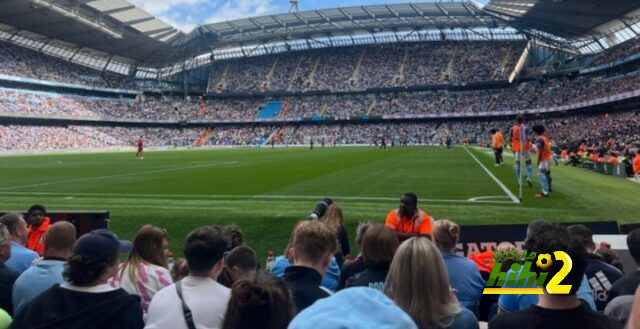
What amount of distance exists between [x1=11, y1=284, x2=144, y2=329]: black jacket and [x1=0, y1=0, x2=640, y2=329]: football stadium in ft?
0.05

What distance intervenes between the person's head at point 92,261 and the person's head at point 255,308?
1.55 meters

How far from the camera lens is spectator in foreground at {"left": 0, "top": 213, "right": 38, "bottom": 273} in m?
6.54

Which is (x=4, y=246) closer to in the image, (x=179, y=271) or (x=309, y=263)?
(x=179, y=271)

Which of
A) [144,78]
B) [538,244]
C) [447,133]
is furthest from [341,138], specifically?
[538,244]

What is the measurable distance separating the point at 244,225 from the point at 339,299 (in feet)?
38.0

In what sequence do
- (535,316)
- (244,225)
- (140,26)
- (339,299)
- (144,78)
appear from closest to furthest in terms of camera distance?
(339,299)
(535,316)
(244,225)
(140,26)
(144,78)

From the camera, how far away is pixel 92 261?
12.6ft

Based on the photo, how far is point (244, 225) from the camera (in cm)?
1323

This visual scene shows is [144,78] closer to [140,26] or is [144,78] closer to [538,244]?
[140,26]

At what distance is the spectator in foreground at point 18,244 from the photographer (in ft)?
21.5

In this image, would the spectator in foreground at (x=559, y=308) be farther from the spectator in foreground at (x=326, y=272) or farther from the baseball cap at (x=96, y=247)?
the baseball cap at (x=96, y=247)

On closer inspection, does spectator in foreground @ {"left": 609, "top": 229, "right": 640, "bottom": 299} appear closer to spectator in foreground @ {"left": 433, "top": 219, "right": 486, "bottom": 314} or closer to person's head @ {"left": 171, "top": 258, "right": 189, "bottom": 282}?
spectator in foreground @ {"left": 433, "top": 219, "right": 486, "bottom": 314}

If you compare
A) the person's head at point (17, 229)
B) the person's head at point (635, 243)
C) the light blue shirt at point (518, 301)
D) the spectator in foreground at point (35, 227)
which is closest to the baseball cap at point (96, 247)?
the light blue shirt at point (518, 301)

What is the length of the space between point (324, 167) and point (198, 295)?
94.8ft
